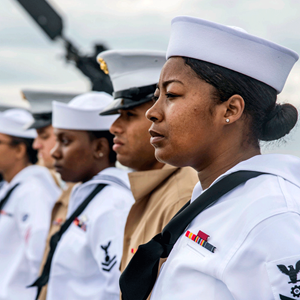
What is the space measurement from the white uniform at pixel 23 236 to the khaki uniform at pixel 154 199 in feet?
6.89

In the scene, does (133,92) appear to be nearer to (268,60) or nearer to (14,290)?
(268,60)

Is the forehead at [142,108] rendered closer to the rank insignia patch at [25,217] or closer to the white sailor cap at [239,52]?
the white sailor cap at [239,52]

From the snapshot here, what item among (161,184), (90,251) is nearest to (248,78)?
(161,184)

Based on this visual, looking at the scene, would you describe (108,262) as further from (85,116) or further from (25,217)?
(25,217)

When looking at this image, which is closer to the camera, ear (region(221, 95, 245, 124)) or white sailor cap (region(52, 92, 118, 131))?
ear (region(221, 95, 245, 124))

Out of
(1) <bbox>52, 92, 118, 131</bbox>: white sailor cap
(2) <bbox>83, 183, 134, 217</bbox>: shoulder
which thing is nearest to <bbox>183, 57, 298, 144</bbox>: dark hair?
(2) <bbox>83, 183, 134, 217</bbox>: shoulder

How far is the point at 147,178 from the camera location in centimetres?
224

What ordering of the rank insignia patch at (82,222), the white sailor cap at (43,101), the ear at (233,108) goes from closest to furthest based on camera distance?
the ear at (233,108)
the rank insignia patch at (82,222)
the white sailor cap at (43,101)

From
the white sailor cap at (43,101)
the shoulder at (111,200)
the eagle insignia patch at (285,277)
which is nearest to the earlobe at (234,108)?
the eagle insignia patch at (285,277)

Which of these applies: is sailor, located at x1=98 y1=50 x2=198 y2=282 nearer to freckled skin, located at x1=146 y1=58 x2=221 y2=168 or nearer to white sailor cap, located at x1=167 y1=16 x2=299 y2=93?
freckled skin, located at x1=146 y1=58 x2=221 y2=168

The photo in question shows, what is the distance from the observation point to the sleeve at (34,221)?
4148mm

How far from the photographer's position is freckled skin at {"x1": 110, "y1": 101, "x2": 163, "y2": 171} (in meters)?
2.39

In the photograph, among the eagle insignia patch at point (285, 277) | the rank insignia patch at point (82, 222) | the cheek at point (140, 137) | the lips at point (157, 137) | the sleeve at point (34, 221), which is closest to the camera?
the eagle insignia patch at point (285, 277)

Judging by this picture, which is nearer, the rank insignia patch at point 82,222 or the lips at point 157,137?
the lips at point 157,137
